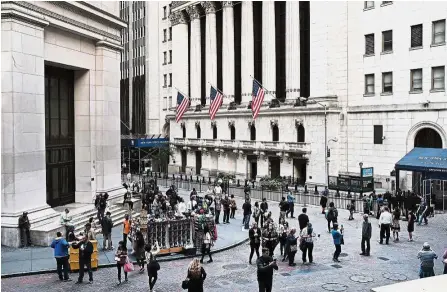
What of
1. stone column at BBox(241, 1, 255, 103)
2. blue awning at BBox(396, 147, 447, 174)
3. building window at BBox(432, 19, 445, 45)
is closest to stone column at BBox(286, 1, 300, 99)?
stone column at BBox(241, 1, 255, 103)

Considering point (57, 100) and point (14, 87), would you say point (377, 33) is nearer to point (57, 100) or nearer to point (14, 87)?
point (57, 100)

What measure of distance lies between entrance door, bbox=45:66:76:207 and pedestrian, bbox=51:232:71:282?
932cm

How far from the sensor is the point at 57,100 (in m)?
24.9

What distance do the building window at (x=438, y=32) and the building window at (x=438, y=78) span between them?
1961mm

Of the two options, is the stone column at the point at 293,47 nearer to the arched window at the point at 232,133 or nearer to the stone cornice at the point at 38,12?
the arched window at the point at 232,133

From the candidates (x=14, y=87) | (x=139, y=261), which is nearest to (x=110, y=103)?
(x=14, y=87)

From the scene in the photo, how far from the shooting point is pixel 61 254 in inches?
601

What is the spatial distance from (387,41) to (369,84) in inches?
152

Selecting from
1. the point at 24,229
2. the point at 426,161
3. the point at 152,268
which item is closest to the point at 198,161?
the point at 426,161

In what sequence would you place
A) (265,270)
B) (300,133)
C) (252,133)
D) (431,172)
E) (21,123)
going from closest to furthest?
(265,270) → (21,123) → (431,172) → (300,133) → (252,133)

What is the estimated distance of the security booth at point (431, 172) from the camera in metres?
28.9

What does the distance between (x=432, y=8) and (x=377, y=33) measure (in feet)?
16.4

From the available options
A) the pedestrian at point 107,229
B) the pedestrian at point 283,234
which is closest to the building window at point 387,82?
the pedestrian at point 283,234

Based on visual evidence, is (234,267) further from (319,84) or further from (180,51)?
(180,51)
